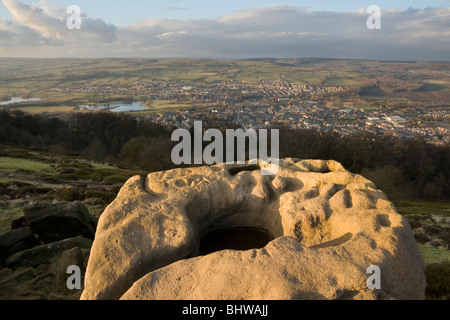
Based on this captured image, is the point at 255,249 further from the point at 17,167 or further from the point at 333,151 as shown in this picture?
the point at 333,151

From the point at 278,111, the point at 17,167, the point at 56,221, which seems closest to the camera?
the point at 56,221
